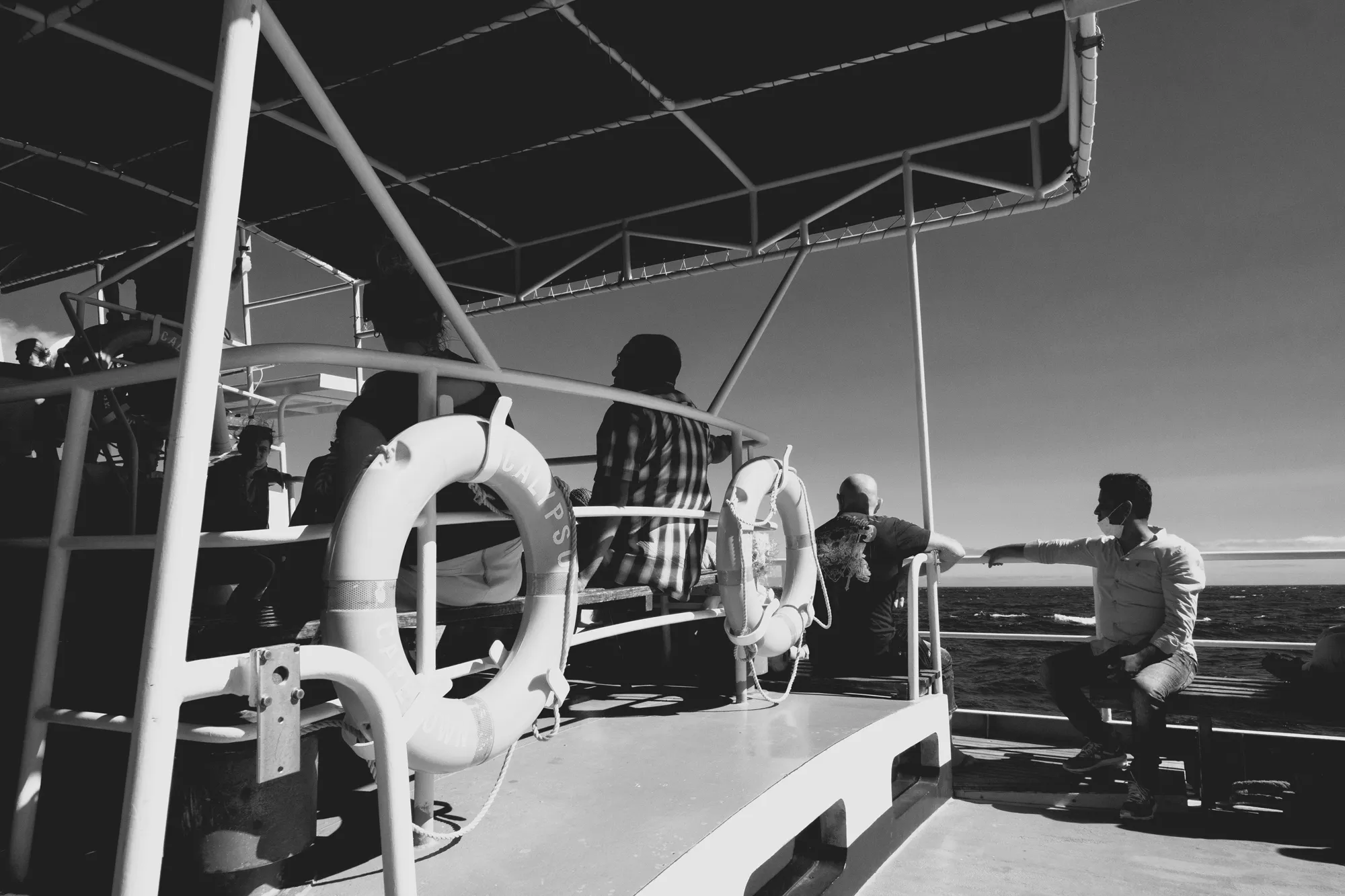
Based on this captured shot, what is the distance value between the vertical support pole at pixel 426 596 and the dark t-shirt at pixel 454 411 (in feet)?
0.20

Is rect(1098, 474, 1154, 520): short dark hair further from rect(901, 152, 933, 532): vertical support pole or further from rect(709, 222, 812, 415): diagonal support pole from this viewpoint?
rect(709, 222, 812, 415): diagonal support pole

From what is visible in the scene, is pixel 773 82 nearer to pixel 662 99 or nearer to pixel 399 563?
pixel 662 99

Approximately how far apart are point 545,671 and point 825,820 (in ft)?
3.93

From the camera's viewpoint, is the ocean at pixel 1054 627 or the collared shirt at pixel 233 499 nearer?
the collared shirt at pixel 233 499

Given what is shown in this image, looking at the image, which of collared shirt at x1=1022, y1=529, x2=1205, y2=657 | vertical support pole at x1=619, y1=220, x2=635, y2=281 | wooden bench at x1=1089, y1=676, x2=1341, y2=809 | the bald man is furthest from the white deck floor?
vertical support pole at x1=619, y1=220, x2=635, y2=281

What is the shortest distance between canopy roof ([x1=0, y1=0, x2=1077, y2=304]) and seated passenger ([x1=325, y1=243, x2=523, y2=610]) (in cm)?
82

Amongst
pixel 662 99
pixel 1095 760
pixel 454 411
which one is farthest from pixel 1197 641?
pixel 454 411

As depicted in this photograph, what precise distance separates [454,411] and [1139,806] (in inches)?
120

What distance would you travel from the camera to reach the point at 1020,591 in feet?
323

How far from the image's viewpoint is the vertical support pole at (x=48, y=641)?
1354mm

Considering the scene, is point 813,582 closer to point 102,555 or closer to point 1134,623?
point 1134,623

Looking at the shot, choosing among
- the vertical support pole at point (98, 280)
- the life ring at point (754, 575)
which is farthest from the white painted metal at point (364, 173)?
the vertical support pole at point (98, 280)

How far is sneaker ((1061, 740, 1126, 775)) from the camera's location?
3.66 m

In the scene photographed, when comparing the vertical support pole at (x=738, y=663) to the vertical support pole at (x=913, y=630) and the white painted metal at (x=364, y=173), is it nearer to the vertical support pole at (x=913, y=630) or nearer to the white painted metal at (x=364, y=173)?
the vertical support pole at (x=913, y=630)
